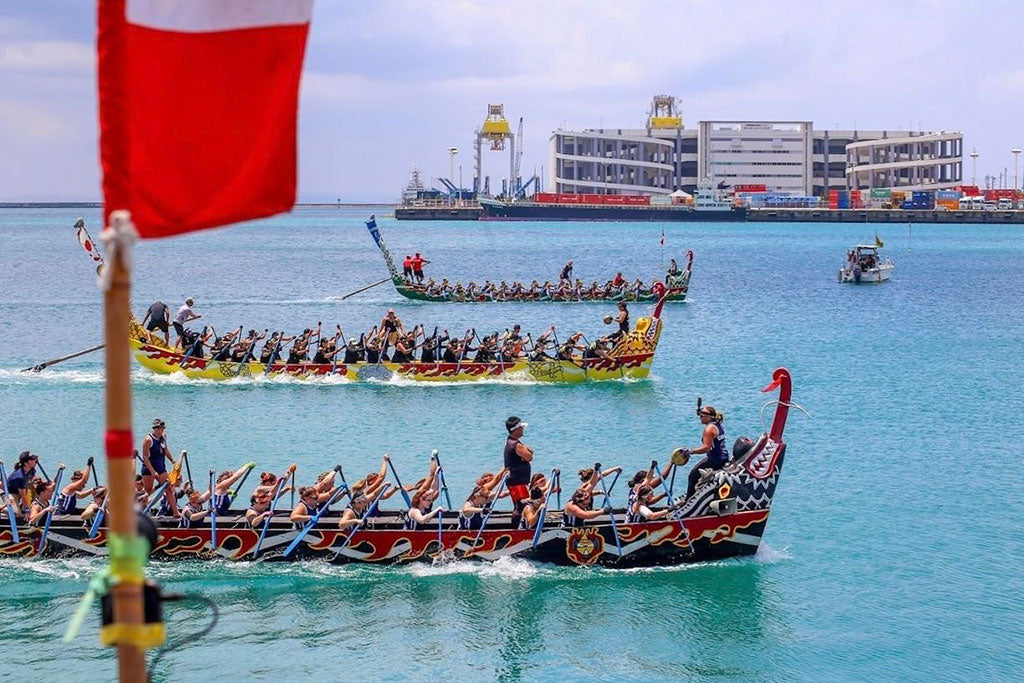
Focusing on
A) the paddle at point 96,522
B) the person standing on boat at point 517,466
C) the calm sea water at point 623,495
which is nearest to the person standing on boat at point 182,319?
the calm sea water at point 623,495

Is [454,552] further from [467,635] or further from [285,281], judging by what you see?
[285,281]

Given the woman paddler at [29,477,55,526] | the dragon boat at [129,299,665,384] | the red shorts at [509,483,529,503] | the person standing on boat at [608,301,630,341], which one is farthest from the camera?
the person standing on boat at [608,301,630,341]

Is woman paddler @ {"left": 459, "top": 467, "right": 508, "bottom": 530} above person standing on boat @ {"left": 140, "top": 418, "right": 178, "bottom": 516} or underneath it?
underneath

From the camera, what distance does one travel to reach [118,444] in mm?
5195

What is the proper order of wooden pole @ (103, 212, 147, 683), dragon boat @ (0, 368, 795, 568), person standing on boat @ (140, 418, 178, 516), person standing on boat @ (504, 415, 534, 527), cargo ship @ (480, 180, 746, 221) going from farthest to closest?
cargo ship @ (480, 180, 746, 221) → person standing on boat @ (140, 418, 178, 516) → person standing on boat @ (504, 415, 534, 527) → dragon boat @ (0, 368, 795, 568) → wooden pole @ (103, 212, 147, 683)

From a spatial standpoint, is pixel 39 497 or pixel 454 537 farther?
pixel 39 497

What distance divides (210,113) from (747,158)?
171m

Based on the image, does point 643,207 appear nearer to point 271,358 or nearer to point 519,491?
point 271,358

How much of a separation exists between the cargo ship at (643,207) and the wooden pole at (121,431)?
157474mm

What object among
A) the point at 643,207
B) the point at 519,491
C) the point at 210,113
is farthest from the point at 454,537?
the point at 643,207

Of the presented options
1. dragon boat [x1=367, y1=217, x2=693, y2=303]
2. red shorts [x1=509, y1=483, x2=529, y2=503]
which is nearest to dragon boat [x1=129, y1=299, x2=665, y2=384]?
red shorts [x1=509, y1=483, x2=529, y2=503]

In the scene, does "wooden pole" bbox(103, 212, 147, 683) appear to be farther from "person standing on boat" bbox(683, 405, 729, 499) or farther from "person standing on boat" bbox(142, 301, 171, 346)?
"person standing on boat" bbox(142, 301, 171, 346)

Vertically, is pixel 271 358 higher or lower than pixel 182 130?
lower

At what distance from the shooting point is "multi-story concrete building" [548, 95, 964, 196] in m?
172
